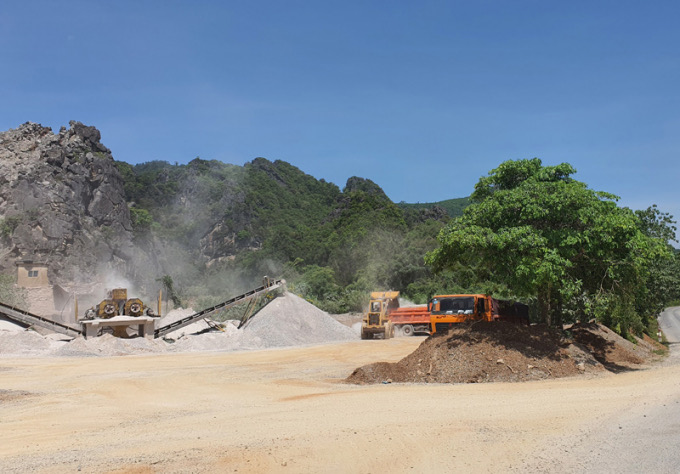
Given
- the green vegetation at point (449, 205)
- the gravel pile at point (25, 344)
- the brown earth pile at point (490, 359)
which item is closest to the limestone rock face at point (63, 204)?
the gravel pile at point (25, 344)

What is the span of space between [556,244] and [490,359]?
12.4 ft

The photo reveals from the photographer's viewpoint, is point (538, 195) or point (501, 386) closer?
point (501, 386)

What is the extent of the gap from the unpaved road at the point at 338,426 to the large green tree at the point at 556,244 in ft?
9.03

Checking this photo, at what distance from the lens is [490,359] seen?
1554 centimetres

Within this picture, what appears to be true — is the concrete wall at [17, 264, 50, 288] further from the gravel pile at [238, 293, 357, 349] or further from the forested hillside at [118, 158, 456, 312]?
the gravel pile at [238, 293, 357, 349]

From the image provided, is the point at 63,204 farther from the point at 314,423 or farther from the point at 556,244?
the point at 314,423

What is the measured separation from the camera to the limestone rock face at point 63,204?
63.2 meters

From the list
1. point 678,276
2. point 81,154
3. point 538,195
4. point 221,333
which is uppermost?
point 81,154

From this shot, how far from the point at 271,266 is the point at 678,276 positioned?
227ft

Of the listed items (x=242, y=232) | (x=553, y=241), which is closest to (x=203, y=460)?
(x=553, y=241)

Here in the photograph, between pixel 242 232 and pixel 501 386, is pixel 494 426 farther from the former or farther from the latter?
pixel 242 232

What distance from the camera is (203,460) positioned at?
25.6 ft

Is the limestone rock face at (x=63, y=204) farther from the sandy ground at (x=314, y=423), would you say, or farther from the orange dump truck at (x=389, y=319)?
the sandy ground at (x=314, y=423)

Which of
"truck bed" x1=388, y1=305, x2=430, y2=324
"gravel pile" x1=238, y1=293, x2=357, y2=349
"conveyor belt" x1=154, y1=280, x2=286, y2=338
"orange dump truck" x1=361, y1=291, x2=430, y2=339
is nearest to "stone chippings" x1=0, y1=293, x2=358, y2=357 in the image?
"gravel pile" x1=238, y1=293, x2=357, y2=349
